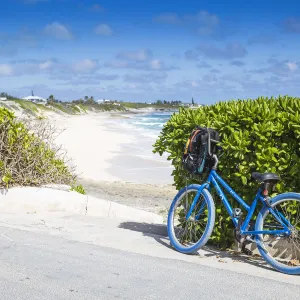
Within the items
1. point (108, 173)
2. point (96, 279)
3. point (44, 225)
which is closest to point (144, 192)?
point (108, 173)

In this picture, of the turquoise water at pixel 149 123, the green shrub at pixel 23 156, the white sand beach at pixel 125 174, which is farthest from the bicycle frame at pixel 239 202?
the turquoise water at pixel 149 123

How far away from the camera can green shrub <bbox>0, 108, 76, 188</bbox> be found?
8891 mm

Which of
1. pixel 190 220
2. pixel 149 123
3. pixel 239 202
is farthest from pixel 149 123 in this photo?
pixel 239 202

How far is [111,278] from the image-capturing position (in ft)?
15.6

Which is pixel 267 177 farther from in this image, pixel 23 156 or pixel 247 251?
pixel 23 156

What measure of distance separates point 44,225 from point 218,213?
8.38 ft

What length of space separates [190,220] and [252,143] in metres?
1.22

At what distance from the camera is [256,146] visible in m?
5.54

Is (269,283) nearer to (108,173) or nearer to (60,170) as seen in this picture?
(60,170)

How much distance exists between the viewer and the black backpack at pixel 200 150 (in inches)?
225

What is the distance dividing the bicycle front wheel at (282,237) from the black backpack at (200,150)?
87 cm

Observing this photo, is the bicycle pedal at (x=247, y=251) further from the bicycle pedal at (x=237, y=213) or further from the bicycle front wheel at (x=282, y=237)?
the bicycle pedal at (x=237, y=213)

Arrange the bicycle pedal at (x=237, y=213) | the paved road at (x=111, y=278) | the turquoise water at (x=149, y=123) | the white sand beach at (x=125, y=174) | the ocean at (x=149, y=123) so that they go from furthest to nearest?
the ocean at (x=149, y=123) → the turquoise water at (x=149, y=123) → the white sand beach at (x=125, y=174) → the bicycle pedal at (x=237, y=213) → the paved road at (x=111, y=278)

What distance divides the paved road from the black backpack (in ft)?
3.68
